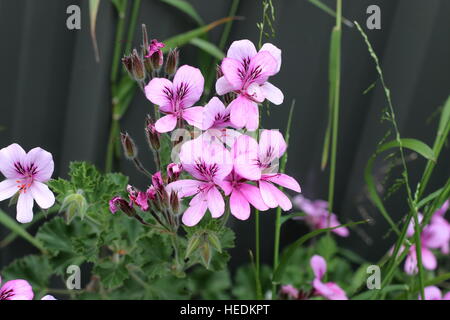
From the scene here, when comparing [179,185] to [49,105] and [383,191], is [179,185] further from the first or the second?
[383,191]

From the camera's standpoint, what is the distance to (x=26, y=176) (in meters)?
0.68

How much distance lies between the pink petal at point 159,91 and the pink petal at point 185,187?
0.09m

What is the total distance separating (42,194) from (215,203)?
22 centimetres

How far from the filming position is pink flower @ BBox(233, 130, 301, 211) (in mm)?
607

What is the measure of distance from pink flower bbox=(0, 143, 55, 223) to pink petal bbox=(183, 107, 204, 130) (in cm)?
17

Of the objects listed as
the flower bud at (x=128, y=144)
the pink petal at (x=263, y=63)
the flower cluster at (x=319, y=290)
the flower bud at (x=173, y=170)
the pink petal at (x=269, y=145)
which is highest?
the pink petal at (x=263, y=63)

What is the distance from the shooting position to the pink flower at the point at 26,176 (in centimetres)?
66

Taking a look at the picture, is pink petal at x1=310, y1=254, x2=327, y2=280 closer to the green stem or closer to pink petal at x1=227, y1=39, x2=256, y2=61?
pink petal at x1=227, y1=39, x2=256, y2=61

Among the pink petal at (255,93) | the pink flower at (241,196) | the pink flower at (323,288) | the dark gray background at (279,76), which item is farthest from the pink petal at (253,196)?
the dark gray background at (279,76)

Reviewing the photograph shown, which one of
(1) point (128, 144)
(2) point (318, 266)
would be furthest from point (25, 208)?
(2) point (318, 266)

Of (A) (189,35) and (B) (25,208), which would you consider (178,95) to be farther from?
(A) (189,35)

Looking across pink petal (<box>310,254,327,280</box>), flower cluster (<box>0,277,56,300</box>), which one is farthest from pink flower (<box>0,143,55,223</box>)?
pink petal (<box>310,254,327,280</box>)

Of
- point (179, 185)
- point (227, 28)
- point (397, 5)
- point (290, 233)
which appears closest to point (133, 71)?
point (179, 185)

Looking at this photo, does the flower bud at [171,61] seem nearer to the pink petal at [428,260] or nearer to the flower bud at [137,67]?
the flower bud at [137,67]
